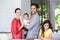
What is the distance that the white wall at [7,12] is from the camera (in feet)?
35.3

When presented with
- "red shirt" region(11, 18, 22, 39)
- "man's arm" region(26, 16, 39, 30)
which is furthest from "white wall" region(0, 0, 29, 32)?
"man's arm" region(26, 16, 39, 30)

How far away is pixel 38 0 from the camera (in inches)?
484

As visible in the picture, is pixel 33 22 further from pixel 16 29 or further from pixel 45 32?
pixel 16 29

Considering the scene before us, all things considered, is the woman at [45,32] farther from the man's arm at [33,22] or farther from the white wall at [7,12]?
the white wall at [7,12]

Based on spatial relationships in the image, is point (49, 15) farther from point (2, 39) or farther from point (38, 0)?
point (2, 39)

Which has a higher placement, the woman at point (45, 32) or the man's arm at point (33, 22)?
the man's arm at point (33, 22)

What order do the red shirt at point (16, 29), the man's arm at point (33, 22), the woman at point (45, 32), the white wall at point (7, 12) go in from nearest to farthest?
the woman at point (45, 32), the man's arm at point (33, 22), the red shirt at point (16, 29), the white wall at point (7, 12)

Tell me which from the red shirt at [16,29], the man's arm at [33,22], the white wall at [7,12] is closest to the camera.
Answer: the man's arm at [33,22]

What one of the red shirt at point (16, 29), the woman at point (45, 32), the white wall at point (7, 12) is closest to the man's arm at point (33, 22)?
the woman at point (45, 32)

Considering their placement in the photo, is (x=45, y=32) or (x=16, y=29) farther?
(x=16, y=29)

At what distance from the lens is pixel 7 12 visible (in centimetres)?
1089

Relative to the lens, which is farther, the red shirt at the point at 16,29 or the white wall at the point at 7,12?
the white wall at the point at 7,12

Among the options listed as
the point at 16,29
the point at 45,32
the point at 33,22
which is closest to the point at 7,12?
the point at 16,29

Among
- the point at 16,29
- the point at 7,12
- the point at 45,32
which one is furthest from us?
the point at 7,12
